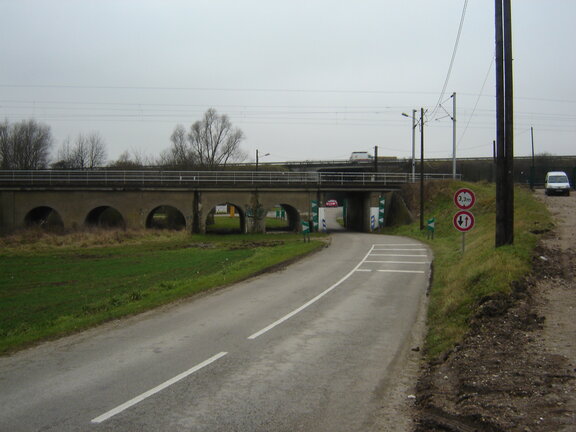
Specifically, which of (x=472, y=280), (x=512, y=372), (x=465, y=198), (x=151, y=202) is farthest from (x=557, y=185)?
(x=512, y=372)

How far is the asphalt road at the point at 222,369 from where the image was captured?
594cm

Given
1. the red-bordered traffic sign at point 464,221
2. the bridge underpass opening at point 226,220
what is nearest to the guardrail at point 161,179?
the bridge underpass opening at point 226,220

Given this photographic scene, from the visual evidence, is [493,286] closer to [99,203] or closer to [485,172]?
[99,203]

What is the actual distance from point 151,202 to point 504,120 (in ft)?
140

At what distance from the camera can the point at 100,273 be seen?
2620cm

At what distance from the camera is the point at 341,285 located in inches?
685

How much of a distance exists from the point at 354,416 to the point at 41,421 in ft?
11.6

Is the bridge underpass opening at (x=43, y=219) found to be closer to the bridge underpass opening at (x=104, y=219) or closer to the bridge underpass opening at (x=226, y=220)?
the bridge underpass opening at (x=104, y=219)

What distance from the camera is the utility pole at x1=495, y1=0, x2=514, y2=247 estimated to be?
15.6 metres

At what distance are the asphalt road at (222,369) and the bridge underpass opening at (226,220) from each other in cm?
4077

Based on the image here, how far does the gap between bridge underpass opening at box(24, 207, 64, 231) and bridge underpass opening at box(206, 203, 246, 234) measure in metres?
15.9

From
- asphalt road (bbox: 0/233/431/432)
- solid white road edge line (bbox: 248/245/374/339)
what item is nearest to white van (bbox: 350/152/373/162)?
solid white road edge line (bbox: 248/245/374/339)

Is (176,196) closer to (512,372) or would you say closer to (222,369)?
(222,369)

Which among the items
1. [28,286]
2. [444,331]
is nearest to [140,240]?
[28,286]
